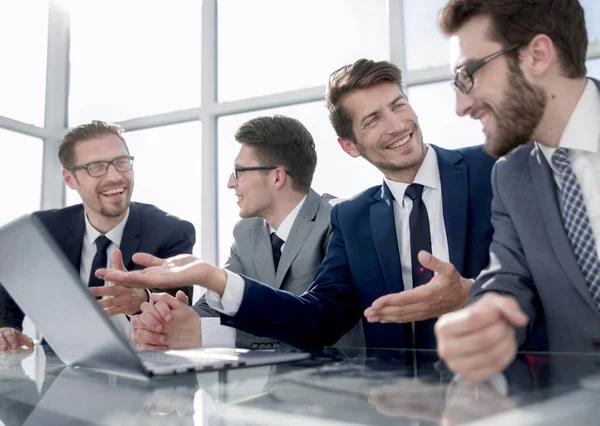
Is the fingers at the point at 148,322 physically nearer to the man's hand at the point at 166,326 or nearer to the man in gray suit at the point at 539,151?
the man's hand at the point at 166,326

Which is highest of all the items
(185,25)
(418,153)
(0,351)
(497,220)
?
(185,25)

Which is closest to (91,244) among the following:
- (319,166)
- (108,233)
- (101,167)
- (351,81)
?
(108,233)

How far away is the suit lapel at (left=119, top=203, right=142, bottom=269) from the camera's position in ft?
8.77

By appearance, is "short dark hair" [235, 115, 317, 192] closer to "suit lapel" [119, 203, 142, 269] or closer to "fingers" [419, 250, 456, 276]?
"suit lapel" [119, 203, 142, 269]

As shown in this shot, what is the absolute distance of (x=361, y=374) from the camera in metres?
0.83

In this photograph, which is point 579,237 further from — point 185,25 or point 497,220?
point 185,25

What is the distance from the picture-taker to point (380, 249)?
1.95 metres

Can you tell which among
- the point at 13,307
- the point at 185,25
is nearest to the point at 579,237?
the point at 13,307

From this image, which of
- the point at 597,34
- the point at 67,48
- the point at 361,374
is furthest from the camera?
the point at 67,48

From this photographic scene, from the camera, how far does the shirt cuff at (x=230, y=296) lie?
4.85 feet

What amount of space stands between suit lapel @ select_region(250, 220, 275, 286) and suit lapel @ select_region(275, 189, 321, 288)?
0.07 metres

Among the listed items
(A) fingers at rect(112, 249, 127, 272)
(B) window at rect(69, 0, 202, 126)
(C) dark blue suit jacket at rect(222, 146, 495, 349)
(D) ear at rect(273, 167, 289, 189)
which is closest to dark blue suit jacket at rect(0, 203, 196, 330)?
(D) ear at rect(273, 167, 289, 189)

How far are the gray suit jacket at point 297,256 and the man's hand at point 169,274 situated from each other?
1057mm

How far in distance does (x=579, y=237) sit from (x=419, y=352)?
50cm
